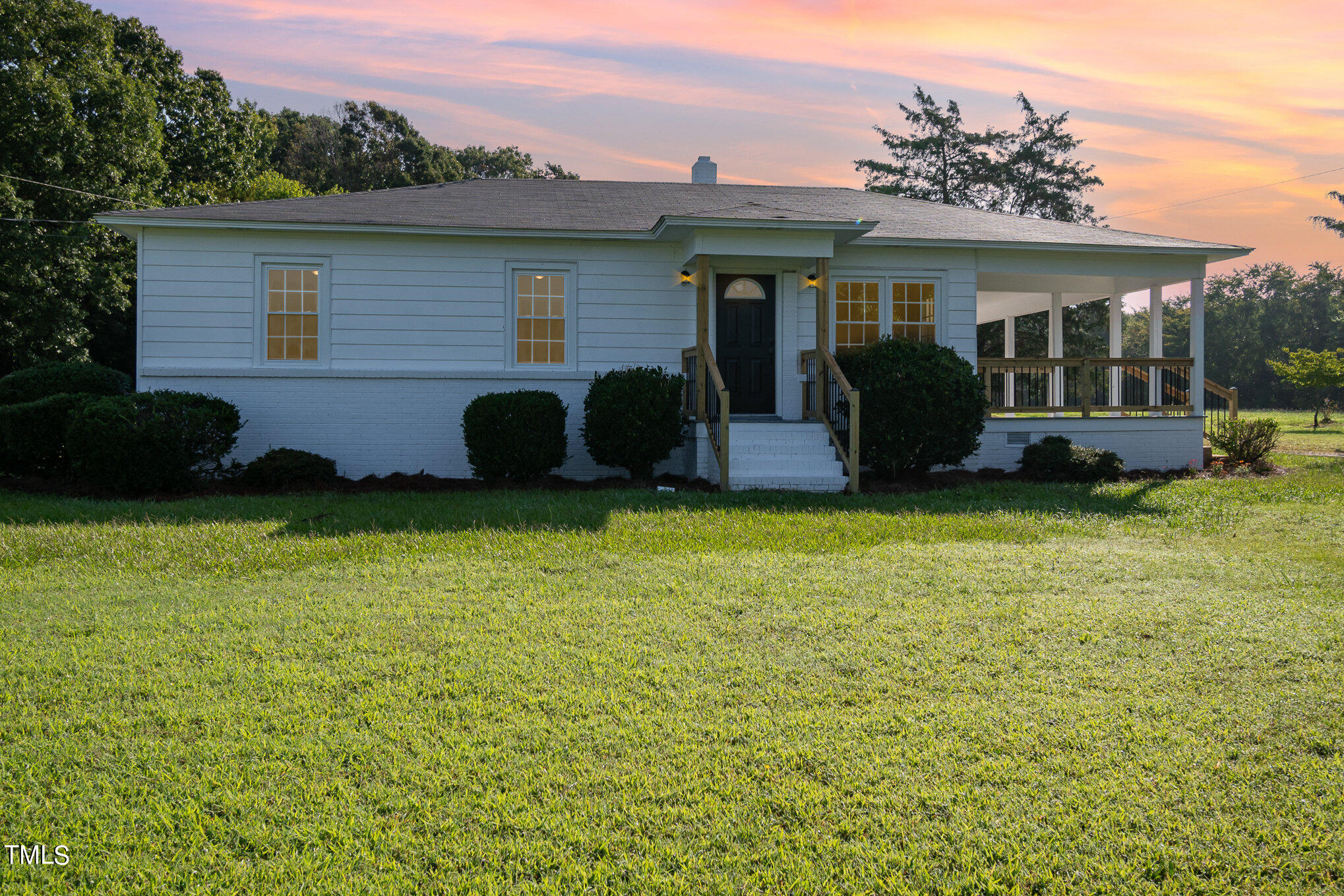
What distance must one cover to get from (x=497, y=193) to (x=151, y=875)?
13.3 meters

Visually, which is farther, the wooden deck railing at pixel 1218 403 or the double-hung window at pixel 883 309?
the wooden deck railing at pixel 1218 403

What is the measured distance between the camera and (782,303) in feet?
43.2

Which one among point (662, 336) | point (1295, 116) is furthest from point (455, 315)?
point (1295, 116)

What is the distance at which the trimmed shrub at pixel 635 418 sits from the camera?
1105 cm

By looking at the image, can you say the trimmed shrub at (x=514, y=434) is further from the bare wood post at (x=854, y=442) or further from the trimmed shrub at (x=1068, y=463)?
the trimmed shrub at (x=1068, y=463)

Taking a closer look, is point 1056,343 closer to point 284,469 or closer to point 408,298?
point 408,298

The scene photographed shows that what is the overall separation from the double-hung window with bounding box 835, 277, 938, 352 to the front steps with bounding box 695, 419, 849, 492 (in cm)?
208

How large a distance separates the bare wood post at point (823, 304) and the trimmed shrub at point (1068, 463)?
3533 millimetres

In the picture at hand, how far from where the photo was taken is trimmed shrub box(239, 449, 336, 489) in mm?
11031

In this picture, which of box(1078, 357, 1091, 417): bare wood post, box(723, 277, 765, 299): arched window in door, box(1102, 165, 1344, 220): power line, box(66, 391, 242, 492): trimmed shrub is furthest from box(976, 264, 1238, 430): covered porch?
box(1102, 165, 1344, 220): power line

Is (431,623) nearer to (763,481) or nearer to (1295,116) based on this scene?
(763,481)

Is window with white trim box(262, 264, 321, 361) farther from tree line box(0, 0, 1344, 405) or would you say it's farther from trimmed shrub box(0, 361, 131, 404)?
tree line box(0, 0, 1344, 405)

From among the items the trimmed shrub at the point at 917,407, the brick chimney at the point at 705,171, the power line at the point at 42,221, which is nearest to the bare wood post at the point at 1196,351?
the trimmed shrub at the point at 917,407

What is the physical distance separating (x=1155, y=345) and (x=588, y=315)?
1007 cm
